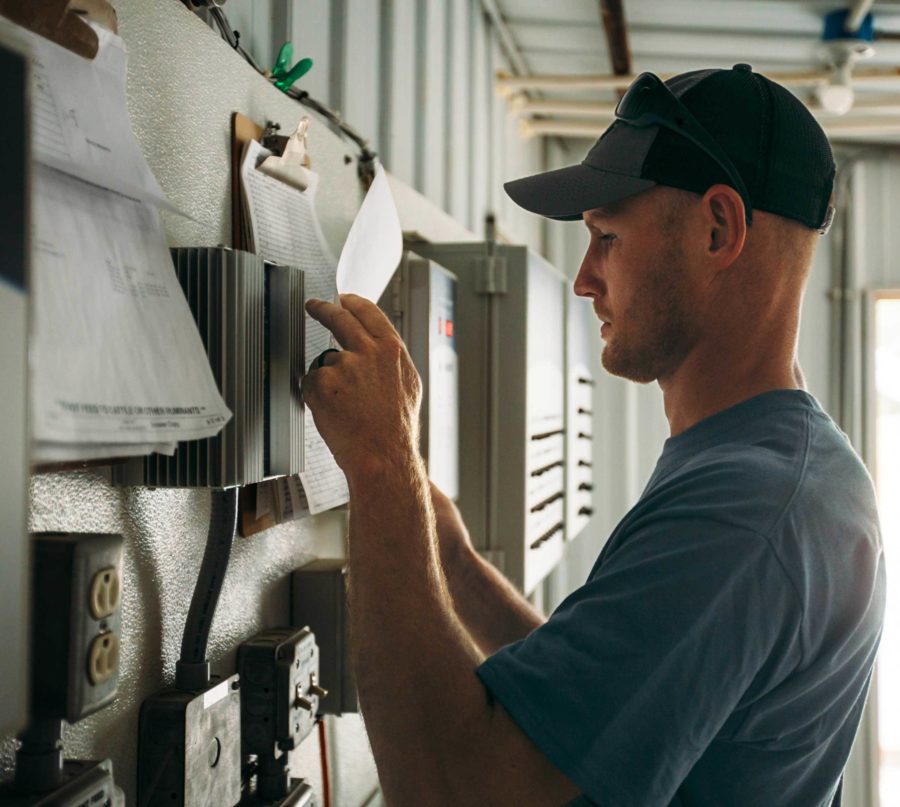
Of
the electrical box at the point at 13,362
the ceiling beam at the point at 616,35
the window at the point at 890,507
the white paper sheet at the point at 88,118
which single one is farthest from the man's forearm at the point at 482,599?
the window at the point at 890,507

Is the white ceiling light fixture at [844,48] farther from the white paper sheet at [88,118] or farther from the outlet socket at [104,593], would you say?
the outlet socket at [104,593]

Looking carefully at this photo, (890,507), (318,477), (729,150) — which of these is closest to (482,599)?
(318,477)

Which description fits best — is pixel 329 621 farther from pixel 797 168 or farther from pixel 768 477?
pixel 797 168

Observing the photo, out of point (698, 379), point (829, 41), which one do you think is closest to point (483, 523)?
point (698, 379)

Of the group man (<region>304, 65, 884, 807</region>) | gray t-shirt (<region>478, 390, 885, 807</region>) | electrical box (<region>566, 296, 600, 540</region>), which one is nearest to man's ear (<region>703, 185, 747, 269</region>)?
man (<region>304, 65, 884, 807</region>)

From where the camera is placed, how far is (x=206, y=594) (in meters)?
0.90

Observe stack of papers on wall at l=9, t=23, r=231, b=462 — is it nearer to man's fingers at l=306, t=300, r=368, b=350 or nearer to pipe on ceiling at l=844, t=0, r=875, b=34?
man's fingers at l=306, t=300, r=368, b=350

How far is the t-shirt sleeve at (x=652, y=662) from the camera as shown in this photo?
77 centimetres

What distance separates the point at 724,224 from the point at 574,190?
190 millimetres

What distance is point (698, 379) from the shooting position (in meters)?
1.08

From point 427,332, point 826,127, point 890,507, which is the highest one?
point 826,127

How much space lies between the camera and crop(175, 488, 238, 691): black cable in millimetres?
892

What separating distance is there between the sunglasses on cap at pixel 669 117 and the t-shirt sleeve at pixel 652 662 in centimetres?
42

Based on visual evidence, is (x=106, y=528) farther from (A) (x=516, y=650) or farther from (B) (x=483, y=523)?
(B) (x=483, y=523)
